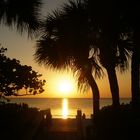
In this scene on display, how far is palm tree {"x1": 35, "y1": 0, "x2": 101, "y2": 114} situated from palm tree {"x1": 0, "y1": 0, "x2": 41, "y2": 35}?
4697 mm

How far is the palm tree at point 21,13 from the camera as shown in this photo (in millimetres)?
13734

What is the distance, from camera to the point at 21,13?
1395cm

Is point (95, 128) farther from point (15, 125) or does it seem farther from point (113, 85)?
point (15, 125)

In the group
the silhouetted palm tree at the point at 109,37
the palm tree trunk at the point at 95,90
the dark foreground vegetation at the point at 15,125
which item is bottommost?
the dark foreground vegetation at the point at 15,125

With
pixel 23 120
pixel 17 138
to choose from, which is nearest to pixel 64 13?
pixel 23 120

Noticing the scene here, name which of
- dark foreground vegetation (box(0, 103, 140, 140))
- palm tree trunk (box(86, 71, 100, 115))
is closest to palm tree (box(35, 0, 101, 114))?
palm tree trunk (box(86, 71, 100, 115))

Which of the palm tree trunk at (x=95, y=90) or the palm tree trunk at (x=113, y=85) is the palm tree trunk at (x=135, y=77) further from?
the palm tree trunk at (x=95, y=90)

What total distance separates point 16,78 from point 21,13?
451 inches

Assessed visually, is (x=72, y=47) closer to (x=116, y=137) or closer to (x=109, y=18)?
(x=109, y=18)

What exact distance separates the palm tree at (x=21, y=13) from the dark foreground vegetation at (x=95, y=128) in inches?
130

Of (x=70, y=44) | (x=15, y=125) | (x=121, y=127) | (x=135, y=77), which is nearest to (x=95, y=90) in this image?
(x=70, y=44)

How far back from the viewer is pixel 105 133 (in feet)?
48.3

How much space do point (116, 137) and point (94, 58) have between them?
Result: 30.6 feet

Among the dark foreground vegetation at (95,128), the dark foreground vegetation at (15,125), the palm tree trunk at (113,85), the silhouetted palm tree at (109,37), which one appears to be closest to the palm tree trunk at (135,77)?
the dark foreground vegetation at (95,128)
